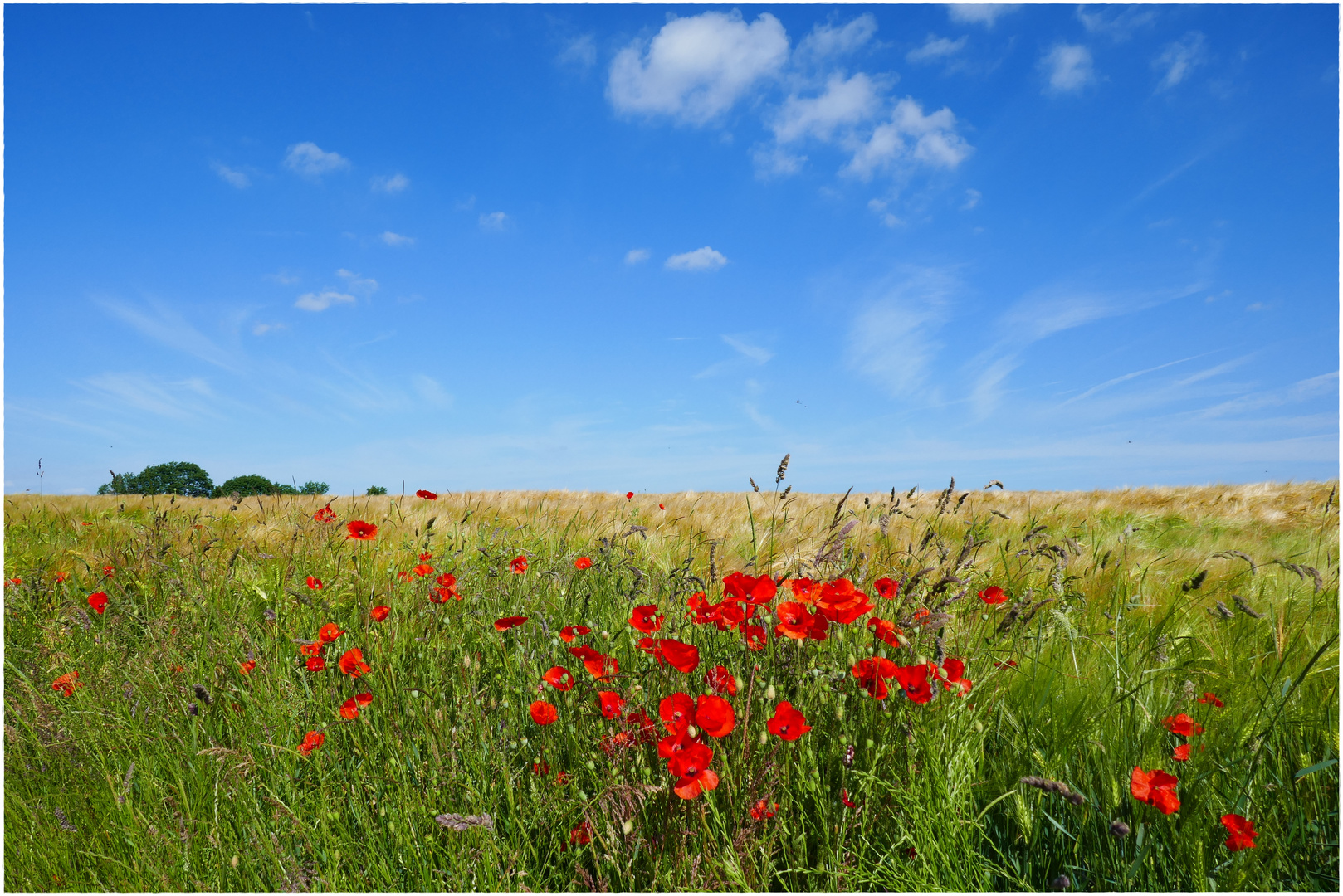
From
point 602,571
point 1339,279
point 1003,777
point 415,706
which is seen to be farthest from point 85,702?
point 1339,279

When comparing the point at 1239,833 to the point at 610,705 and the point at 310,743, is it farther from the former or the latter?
the point at 310,743

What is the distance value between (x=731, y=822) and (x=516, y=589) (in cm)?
188

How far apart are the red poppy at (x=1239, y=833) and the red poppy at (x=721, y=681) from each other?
1036mm

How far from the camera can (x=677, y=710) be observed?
138cm

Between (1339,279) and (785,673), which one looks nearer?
(1339,279)

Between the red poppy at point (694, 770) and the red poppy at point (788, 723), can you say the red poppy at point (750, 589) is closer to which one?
the red poppy at point (788, 723)

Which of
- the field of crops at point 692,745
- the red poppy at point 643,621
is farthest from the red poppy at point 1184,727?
the red poppy at point 643,621

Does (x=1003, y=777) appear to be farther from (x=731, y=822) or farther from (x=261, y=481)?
(x=261, y=481)

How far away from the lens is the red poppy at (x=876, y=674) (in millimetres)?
1490

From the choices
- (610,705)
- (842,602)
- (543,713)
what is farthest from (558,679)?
(842,602)

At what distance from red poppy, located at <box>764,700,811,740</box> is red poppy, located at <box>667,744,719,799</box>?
18 centimetres

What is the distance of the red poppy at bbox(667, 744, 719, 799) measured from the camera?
1.29 meters

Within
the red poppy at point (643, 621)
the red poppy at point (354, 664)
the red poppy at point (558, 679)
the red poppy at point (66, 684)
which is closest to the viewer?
the red poppy at point (643, 621)

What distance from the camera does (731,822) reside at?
1.58 metres
